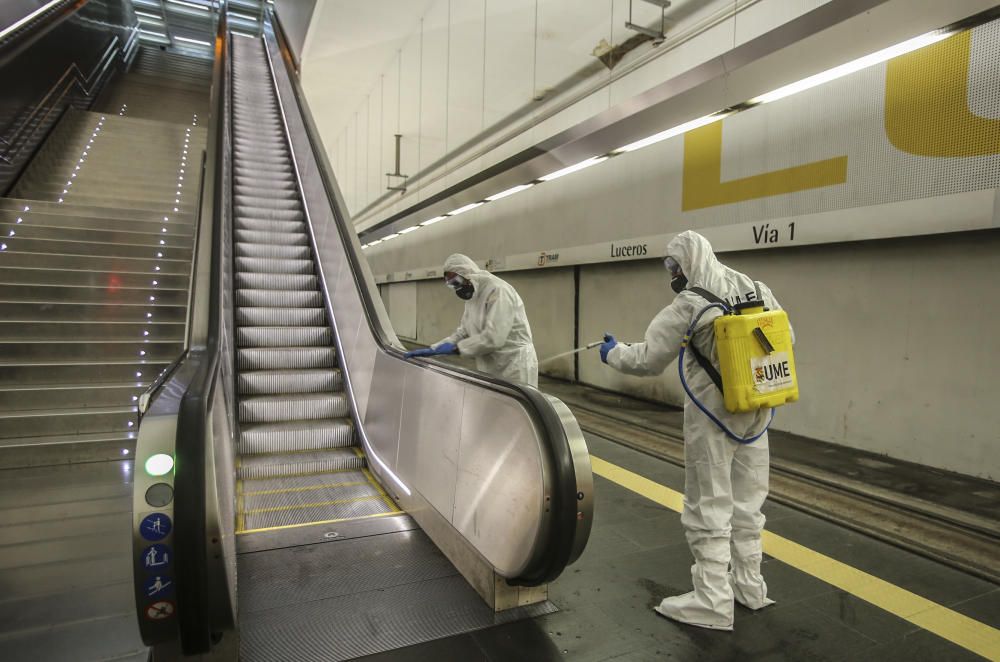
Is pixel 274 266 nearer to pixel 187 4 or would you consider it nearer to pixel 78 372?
pixel 78 372

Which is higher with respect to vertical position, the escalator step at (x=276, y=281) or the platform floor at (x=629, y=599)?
the escalator step at (x=276, y=281)

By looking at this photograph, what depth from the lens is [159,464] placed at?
1.69m

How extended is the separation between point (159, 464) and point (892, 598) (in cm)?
305

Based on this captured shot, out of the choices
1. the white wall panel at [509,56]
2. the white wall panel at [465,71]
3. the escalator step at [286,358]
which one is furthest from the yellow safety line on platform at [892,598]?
the white wall panel at [465,71]

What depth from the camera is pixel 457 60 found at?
10250 millimetres

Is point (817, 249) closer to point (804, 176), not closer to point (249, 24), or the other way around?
point (804, 176)

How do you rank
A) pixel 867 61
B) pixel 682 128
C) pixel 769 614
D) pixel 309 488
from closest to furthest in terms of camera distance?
1. pixel 769 614
2. pixel 867 61
3. pixel 309 488
4. pixel 682 128

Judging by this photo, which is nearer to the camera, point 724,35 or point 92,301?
point 92,301

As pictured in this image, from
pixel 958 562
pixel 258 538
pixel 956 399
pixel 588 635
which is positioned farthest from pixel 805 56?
pixel 258 538

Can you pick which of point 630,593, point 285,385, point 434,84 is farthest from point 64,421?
point 434,84

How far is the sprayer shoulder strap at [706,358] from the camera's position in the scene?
2.30 meters

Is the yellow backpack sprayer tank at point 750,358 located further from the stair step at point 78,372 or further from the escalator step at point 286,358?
the stair step at point 78,372

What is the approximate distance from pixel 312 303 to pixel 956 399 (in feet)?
18.2

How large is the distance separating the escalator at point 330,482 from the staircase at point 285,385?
17mm
